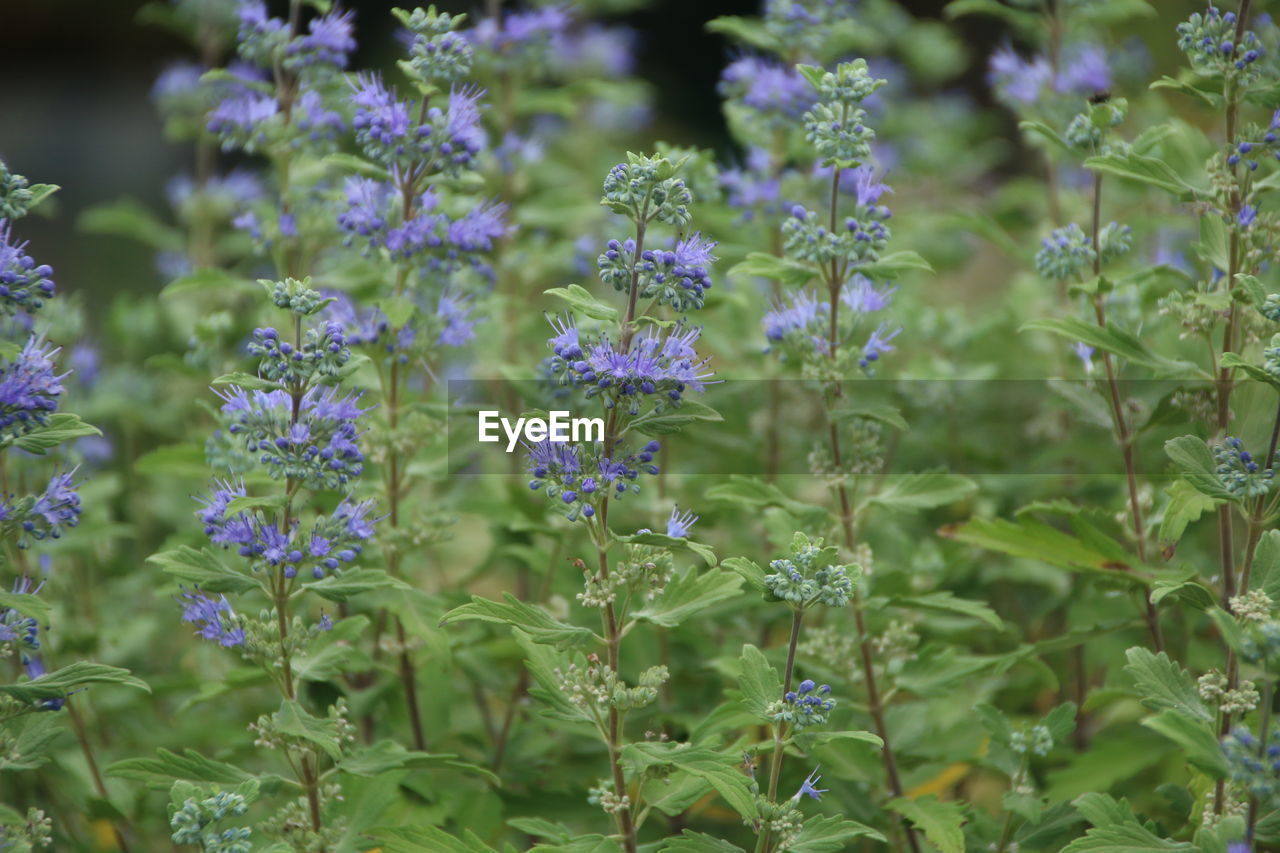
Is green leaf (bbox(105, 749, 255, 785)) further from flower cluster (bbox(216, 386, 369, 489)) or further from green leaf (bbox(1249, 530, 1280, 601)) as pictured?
green leaf (bbox(1249, 530, 1280, 601))

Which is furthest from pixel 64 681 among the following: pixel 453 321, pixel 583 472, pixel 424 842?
pixel 453 321

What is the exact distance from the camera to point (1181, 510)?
261cm

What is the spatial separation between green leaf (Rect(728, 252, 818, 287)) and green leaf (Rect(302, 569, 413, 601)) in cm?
104

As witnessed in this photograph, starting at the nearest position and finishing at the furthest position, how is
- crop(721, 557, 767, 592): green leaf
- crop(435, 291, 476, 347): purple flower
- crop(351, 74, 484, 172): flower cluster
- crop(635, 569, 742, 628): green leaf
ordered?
crop(721, 557, 767, 592): green leaf < crop(635, 569, 742, 628): green leaf < crop(351, 74, 484, 172): flower cluster < crop(435, 291, 476, 347): purple flower

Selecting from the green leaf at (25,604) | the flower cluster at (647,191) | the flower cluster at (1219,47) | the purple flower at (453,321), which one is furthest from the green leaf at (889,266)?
the green leaf at (25,604)

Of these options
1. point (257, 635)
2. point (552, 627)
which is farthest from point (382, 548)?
point (552, 627)

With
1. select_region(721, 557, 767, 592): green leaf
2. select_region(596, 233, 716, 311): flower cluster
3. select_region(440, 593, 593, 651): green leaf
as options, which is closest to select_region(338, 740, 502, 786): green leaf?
select_region(440, 593, 593, 651): green leaf

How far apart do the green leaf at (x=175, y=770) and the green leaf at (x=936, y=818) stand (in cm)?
151

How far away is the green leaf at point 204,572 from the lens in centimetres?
246

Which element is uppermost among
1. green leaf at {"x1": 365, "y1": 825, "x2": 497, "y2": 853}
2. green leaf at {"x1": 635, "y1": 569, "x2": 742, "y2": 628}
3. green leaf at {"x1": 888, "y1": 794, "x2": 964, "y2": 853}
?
green leaf at {"x1": 635, "y1": 569, "x2": 742, "y2": 628}

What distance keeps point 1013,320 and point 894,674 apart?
5.91 feet

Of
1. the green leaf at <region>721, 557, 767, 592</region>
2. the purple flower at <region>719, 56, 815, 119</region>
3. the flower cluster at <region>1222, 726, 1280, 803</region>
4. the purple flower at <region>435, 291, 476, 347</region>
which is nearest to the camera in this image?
the flower cluster at <region>1222, 726, 1280, 803</region>

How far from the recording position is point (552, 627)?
2418 mm

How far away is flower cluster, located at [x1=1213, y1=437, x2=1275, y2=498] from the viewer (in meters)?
2.41
